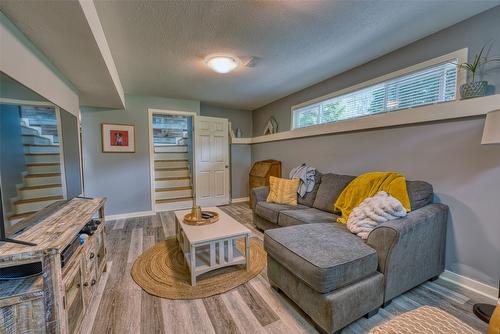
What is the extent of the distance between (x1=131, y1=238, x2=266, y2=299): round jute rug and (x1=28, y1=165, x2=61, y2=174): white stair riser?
3.80 ft

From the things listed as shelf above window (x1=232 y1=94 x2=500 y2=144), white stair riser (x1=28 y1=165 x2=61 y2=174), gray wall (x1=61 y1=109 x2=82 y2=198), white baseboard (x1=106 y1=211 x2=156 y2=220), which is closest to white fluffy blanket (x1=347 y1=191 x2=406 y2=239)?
shelf above window (x1=232 y1=94 x2=500 y2=144)

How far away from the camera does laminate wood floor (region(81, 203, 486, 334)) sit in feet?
4.71

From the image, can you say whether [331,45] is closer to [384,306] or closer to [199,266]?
[384,306]

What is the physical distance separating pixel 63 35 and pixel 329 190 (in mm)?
2872

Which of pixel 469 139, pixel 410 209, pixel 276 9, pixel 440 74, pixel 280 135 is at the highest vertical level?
pixel 276 9

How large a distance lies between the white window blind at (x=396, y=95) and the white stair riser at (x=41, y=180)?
333 cm

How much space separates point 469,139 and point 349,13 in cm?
146

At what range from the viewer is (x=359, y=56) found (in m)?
2.54

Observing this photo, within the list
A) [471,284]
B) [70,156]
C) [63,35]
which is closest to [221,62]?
[63,35]

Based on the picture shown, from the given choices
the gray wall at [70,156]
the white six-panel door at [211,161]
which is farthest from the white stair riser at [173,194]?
the gray wall at [70,156]

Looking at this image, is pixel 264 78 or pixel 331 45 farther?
pixel 264 78

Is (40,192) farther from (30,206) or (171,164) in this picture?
(171,164)

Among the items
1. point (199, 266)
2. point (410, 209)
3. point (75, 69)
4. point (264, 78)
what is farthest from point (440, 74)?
point (75, 69)

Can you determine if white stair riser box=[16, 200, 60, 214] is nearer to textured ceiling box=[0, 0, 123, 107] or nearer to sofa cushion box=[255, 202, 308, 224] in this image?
textured ceiling box=[0, 0, 123, 107]
